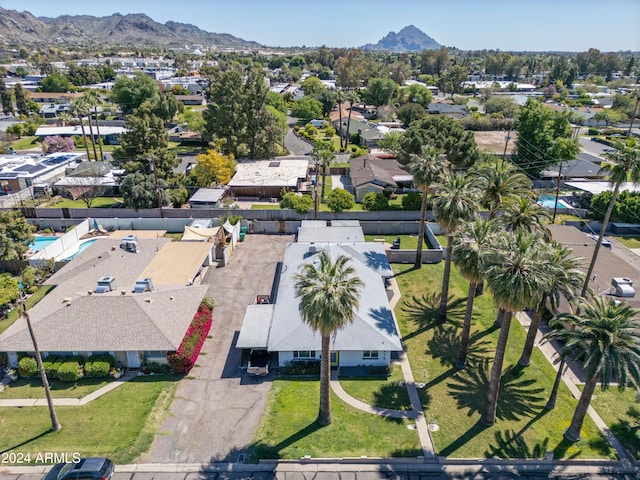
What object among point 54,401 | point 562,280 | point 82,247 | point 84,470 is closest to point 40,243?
point 82,247

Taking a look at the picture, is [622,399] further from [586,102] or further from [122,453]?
[586,102]

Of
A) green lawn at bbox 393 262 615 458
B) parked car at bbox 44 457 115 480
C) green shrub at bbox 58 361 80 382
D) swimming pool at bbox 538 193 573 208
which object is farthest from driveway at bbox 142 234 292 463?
swimming pool at bbox 538 193 573 208

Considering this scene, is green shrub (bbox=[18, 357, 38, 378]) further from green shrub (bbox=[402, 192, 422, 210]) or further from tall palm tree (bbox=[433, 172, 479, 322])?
green shrub (bbox=[402, 192, 422, 210])

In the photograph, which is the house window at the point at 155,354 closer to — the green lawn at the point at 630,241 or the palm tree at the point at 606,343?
the palm tree at the point at 606,343

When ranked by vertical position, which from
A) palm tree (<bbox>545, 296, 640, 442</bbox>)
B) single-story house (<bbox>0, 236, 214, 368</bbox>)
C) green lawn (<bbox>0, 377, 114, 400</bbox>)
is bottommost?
green lawn (<bbox>0, 377, 114, 400</bbox>)

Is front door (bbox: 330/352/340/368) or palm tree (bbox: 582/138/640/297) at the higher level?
palm tree (bbox: 582/138/640/297)

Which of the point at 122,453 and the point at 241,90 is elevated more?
the point at 241,90

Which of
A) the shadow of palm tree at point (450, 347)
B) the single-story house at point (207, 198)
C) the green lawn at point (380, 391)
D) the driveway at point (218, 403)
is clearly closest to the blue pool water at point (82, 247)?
the single-story house at point (207, 198)

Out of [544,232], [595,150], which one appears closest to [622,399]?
[544,232]
